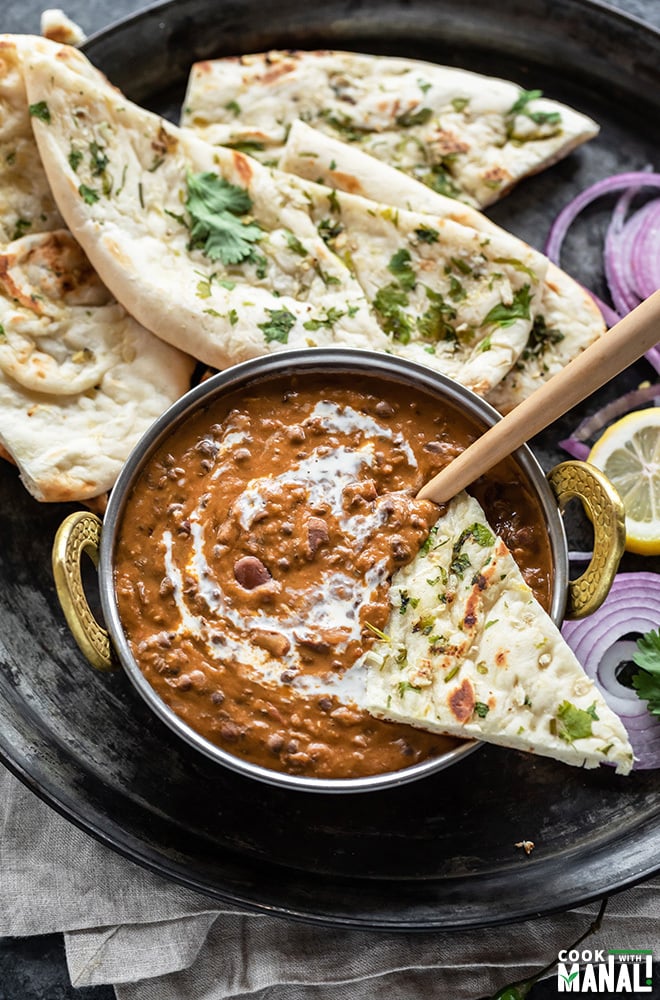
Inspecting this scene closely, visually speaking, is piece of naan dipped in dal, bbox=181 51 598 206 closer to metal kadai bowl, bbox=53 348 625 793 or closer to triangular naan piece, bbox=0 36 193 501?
triangular naan piece, bbox=0 36 193 501

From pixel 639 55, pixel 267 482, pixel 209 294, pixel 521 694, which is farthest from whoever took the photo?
pixel 639 55

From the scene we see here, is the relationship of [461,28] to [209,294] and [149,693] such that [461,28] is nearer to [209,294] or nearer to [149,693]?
[209,294]

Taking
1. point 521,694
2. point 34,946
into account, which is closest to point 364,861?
point 521,694

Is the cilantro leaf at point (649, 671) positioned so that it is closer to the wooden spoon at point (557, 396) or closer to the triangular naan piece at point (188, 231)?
the wooden spoon at point (557, 396)

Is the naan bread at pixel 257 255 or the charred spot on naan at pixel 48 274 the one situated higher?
the naan bread at pixel 257 255

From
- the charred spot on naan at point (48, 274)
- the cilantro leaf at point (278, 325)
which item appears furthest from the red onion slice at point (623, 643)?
the charred spot on naan at point (48, 274)

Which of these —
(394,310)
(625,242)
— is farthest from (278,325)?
(625,242)

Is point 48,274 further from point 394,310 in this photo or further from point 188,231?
point 394,310
